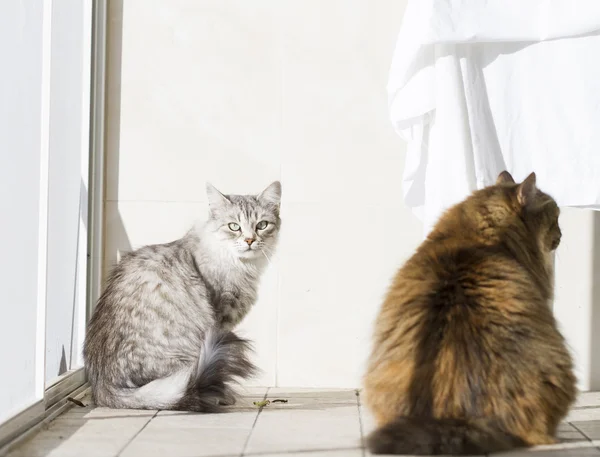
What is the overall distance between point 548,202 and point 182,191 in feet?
5.23

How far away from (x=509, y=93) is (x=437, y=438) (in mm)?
1176

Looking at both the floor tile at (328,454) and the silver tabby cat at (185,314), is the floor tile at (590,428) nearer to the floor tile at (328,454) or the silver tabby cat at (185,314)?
the floor tile at (328,454)

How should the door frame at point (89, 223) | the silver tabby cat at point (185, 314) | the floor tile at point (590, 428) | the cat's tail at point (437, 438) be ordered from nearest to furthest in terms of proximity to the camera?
the cat's tail at point (437, 438), the floor tile at point (590, 428), the door frame at point (89, 223), the silver tabby cat at point (185, 314)

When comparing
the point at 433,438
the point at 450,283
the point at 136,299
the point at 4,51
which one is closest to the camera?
the point at 433,438

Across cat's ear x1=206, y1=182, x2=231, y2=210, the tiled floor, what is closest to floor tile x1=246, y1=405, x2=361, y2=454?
the tiled floor

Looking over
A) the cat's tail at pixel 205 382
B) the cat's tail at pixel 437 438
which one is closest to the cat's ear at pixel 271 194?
the cat's tail at pixel 205 382

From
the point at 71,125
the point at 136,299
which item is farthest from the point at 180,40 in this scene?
the point at 136,299

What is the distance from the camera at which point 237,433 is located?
94.3 inches

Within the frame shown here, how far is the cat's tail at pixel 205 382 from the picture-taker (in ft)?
8.71

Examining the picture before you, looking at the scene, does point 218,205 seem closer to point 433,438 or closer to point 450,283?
point 450,283

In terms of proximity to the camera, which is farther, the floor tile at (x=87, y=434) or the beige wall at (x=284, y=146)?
the beige wall at (x=284, y=146)

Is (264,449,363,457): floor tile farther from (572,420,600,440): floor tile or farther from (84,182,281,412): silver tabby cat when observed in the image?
(572,420,600,440): floor tile

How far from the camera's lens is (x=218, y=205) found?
125 inches

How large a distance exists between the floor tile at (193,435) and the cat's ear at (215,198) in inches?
32.8
